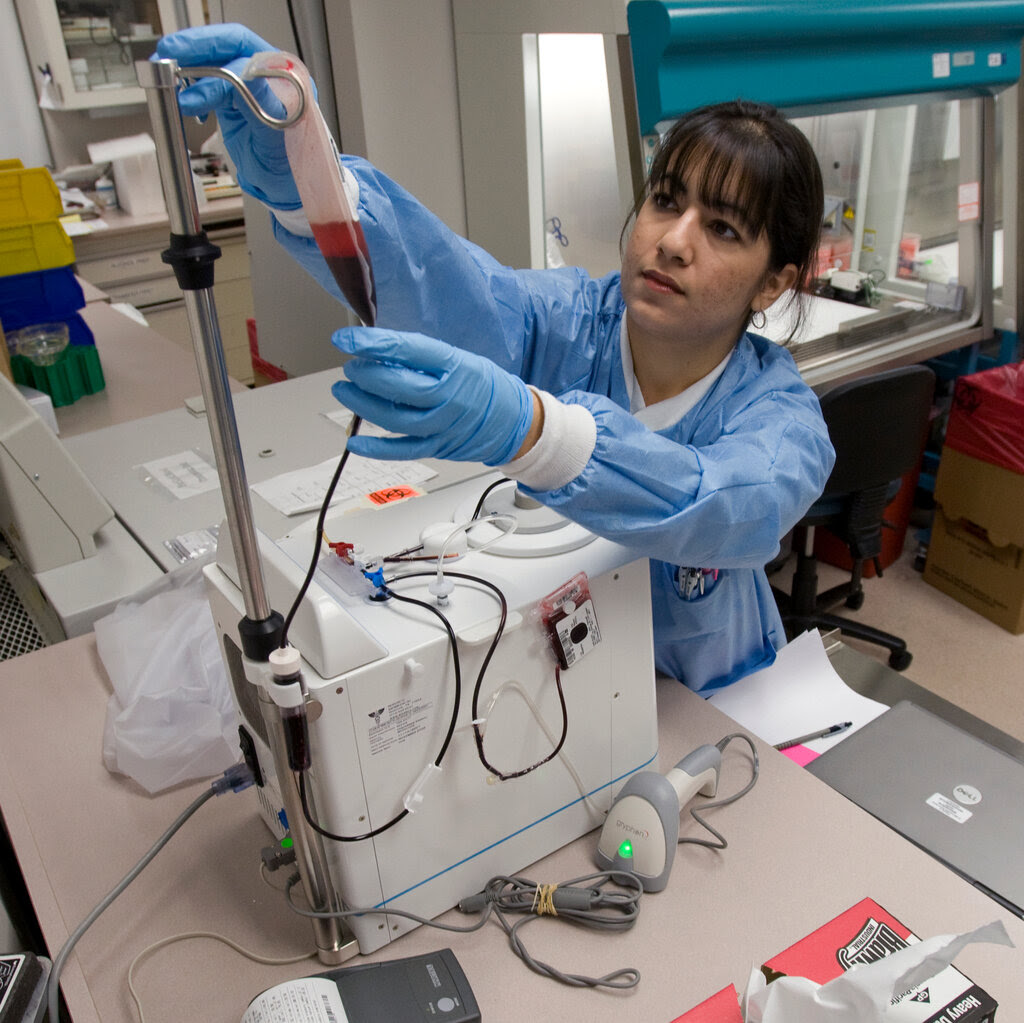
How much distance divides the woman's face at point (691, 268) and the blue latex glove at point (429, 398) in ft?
1.28

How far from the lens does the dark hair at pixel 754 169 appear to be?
1037mm

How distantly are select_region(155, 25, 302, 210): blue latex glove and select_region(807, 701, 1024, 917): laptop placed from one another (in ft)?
3.10

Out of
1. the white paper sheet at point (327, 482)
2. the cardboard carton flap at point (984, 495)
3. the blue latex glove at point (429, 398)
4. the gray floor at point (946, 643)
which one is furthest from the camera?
the cardboard carton flap at point (984, 495)

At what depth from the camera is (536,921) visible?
2.84 feet

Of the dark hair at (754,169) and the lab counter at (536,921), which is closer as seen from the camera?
the lab counter at (536,921)

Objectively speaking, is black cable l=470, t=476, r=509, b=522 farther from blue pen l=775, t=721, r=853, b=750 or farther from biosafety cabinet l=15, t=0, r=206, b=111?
biosafety cabinet l=15, t=0, r=206, b=111

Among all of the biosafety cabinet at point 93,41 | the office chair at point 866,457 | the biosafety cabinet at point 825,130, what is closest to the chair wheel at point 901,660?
the office chair at point 866,457

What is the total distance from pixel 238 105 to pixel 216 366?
1.24 ft

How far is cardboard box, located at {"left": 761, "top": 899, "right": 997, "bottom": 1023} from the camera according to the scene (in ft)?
2.38

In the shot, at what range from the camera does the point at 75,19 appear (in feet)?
12.5

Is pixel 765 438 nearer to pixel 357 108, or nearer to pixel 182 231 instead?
pixel 182 231

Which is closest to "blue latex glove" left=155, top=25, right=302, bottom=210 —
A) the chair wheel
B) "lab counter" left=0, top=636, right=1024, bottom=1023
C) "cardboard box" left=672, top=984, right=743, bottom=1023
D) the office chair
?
"lab counter" left=0, top=636, right=1024, bottom=1023

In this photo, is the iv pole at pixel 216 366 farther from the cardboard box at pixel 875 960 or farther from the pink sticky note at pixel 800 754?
the pink sticky note at pixel 800 754

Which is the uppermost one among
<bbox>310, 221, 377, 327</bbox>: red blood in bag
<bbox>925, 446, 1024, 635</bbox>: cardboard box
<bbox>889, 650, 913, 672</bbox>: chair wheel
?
<bbox>310, 221, 377, 327</bbox>: red blood in bag
